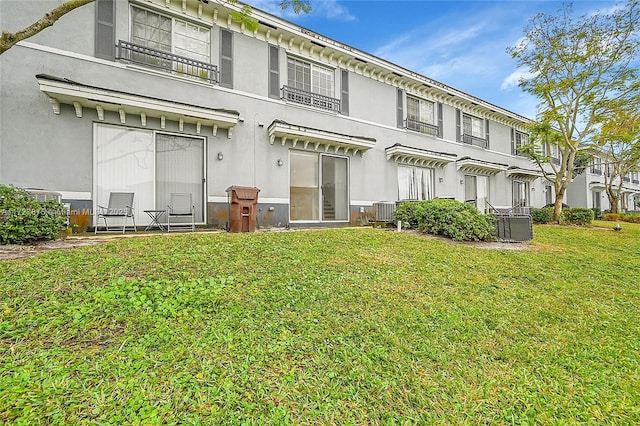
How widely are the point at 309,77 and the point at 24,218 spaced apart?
8.77 meters

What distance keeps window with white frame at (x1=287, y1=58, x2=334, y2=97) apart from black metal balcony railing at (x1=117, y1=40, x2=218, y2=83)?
270 cm

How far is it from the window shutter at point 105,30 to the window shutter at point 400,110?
10167 mm

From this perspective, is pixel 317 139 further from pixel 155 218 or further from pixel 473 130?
pixel 473 130

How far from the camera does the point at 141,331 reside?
2.54 metres

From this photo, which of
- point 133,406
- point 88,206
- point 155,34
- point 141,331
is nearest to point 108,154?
point 88,206

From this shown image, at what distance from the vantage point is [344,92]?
10.9m

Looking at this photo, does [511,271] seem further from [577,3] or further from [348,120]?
[577,3]

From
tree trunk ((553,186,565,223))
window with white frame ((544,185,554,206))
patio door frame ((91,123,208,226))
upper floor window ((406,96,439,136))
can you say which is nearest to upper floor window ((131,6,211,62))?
patio door frame ((91,123,208,226))

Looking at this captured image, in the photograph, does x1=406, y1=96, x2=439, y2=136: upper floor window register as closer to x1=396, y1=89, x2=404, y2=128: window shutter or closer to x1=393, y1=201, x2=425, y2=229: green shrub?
x1=396, y1=89, x2=404, y2=128: window shutter

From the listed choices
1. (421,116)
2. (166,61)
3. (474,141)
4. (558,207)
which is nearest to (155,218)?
(166,61)

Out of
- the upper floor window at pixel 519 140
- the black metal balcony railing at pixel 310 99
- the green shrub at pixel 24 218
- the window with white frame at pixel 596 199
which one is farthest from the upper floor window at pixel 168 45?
the window with white frame at pixel 596 199

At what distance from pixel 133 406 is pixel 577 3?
18379 millimetres

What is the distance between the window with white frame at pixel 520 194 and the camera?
1791 centimetres

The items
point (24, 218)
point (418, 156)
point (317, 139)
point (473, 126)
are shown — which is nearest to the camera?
point (24, 218)
